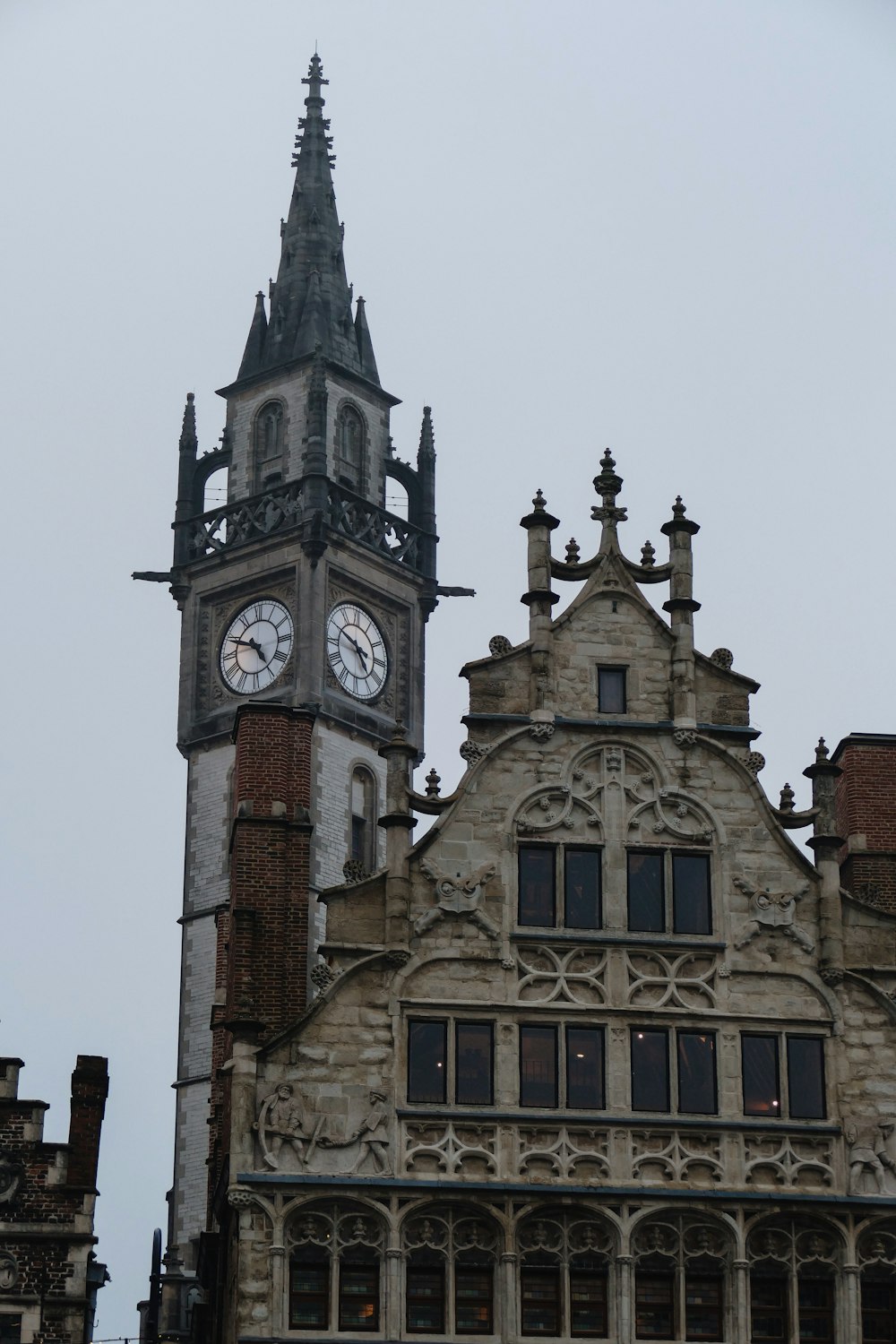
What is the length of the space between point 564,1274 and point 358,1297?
3057 mm

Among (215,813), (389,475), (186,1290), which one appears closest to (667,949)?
(186,1290)

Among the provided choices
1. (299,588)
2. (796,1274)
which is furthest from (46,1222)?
(299,588)

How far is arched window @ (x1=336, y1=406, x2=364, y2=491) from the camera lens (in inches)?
3863

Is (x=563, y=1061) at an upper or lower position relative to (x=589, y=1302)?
upper

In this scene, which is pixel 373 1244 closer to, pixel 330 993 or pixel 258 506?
pixel 330 993

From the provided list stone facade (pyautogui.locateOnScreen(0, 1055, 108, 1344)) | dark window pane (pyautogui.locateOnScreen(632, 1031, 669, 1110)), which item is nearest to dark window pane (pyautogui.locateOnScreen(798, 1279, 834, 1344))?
dark window pane (pyautogui.locateOnScreen(632, 1031, 669, 1110))

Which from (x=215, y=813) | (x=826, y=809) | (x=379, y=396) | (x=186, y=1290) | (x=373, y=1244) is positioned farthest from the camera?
(x=379, y=396)

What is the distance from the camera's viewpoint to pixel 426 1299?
46.2 m

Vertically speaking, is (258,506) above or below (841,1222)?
above

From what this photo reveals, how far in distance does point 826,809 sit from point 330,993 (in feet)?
27.1

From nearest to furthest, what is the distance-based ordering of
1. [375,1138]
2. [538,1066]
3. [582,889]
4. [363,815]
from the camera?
1. [375,1138]
2. [538,1066]
3. [582,889]
4. [363,815]

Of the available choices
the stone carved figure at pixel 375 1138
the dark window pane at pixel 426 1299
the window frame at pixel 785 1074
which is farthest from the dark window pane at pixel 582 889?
the dark window pane at pixel 426 1299

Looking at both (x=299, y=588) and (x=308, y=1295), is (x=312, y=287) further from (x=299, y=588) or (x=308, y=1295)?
(x=308, y=1295)

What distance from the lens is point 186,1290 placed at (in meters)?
76.2
